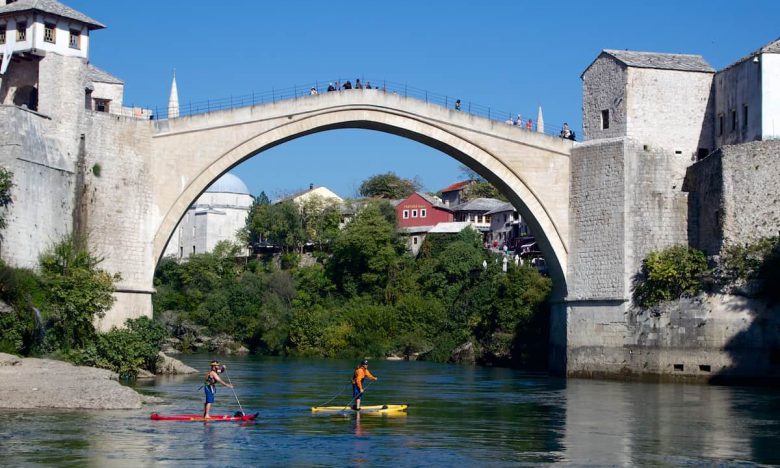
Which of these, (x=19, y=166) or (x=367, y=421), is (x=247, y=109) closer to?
(x=19, y=166)

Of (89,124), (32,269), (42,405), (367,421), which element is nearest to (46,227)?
(32,269)

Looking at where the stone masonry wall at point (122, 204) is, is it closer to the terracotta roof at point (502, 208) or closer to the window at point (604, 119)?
the window at point (604, 119)

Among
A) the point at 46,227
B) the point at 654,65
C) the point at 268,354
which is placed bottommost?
the point at 268,354

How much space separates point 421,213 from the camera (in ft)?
267

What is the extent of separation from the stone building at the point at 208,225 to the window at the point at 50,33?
49.9 m

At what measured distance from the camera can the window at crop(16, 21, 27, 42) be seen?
32906 millimetres

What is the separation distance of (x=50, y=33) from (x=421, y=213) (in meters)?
50.0

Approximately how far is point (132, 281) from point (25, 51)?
6.94m

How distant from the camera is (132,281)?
33406 millimetres

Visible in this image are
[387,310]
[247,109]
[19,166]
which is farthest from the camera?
[387,310]

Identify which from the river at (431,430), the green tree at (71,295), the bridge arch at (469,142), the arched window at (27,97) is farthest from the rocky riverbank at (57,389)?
the bridge arch at (469,142)

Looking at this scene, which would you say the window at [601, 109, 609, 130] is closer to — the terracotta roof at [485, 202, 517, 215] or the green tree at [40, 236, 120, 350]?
the green tree at [40, 236, 120, 350]

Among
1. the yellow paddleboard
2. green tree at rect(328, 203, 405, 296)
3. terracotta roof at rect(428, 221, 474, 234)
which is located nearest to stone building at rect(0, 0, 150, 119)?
the yellow paddleboard

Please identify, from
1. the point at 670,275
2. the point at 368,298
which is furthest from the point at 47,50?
the point at 368,298
